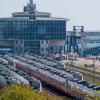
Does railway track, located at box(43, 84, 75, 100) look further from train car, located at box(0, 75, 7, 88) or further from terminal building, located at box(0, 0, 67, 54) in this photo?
terminal building, located at box(0, 0, 67, 54)

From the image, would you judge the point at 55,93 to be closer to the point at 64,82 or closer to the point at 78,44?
the point at 64,82

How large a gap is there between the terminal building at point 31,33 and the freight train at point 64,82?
74.5 feet

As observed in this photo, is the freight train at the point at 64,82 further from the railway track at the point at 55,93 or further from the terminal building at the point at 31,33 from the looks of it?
the terminal building at the point at 31,33

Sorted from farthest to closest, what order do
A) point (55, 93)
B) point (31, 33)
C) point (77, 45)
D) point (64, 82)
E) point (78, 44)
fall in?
point (78, 44) < point (77, 45) < point (31, 33) < point (55, 93) < point (64, 82)

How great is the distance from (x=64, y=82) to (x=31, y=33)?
38934 millimetres

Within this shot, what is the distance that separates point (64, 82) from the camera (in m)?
40.3

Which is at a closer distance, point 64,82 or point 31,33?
point 64,82

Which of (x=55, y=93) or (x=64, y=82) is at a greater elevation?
(x=64, y=82)

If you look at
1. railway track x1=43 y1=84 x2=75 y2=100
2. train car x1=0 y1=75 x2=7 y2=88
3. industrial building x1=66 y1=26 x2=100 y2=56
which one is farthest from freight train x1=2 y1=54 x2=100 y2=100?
industrial building x1=66 y1=26 x2=100 y2=56

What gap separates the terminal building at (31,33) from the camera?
7862cm

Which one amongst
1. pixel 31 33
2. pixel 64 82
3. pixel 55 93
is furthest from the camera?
pixel 31 33

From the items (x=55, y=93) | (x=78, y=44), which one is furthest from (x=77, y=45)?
(x=55, y=93)

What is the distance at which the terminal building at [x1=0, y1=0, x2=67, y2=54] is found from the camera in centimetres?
7862

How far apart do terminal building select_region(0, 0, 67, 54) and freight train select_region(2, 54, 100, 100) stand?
74.5 ft
